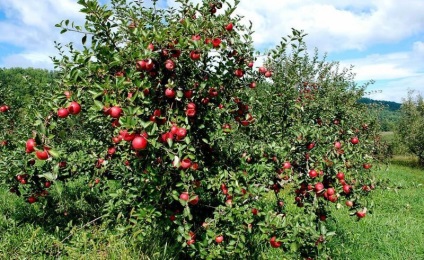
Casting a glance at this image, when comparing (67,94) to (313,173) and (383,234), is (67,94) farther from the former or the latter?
→ (383,234)

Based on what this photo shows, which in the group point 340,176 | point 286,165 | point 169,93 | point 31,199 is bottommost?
point 31,199

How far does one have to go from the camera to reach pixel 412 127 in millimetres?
21859

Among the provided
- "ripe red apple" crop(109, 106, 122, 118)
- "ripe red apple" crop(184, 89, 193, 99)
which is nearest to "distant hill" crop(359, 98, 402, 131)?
"ripe red apple" crop(184, 89, 193, 99)

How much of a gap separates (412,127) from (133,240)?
22490 millimetres

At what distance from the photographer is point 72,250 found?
378 centimetres

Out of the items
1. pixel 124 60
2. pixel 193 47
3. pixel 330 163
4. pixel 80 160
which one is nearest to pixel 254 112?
pixel 330 163

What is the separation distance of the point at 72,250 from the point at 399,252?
4.76 meters

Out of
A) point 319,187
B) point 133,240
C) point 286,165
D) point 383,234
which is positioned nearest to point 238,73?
point 286,165

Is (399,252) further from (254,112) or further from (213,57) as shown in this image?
(213,57)

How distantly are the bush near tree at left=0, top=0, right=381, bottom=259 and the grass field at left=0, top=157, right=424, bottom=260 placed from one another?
0.34m

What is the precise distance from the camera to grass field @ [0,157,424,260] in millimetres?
3881

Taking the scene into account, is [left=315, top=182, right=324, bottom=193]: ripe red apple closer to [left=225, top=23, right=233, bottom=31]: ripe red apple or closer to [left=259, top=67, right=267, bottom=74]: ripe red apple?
[left=259, top=67, right=267, bottom=74]: ripe red apple

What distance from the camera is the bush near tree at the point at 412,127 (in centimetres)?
2145

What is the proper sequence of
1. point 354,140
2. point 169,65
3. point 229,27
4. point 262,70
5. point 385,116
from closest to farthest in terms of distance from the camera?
point 169,65, point 229,27, point 262,70, point 354,140, point 385,116
